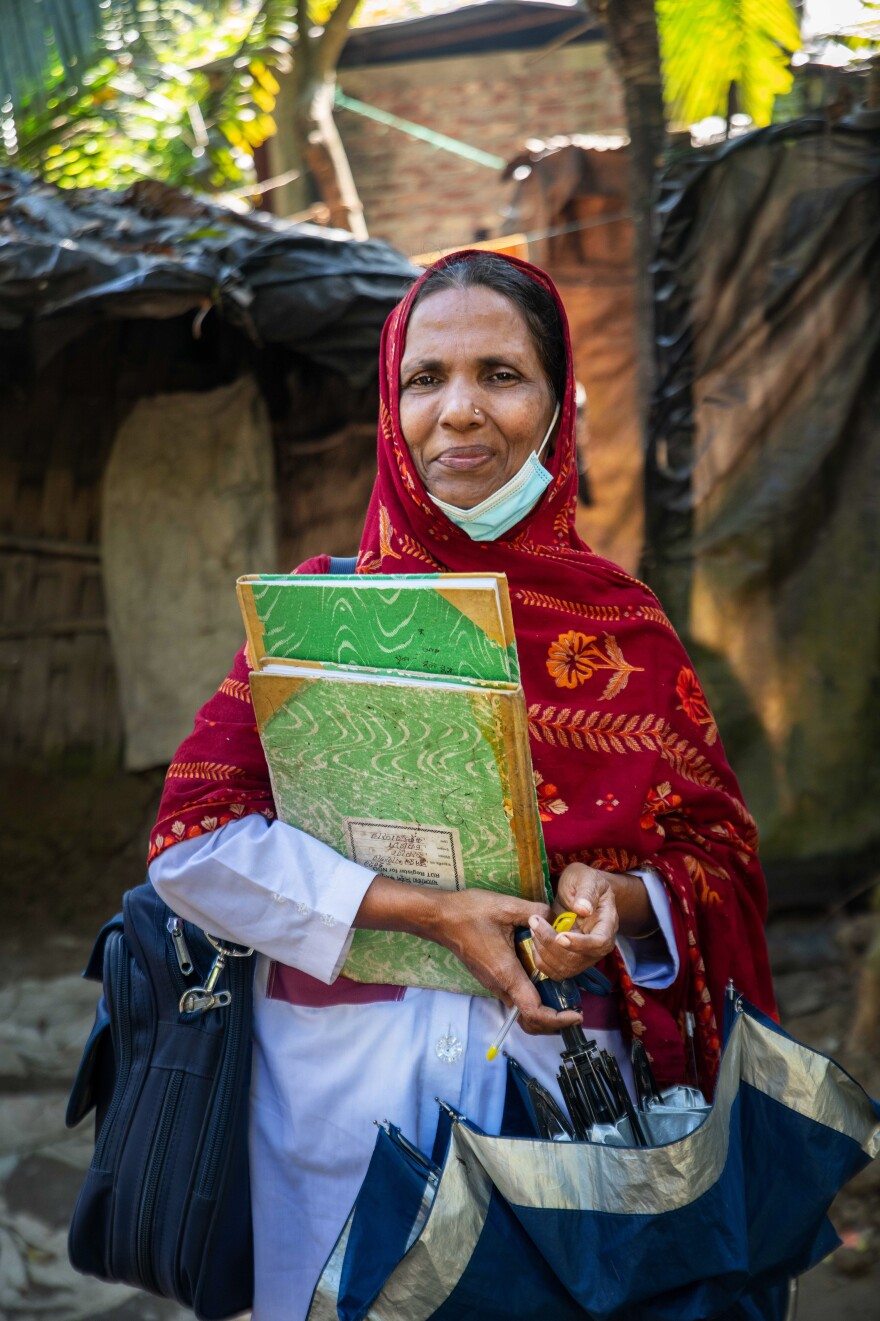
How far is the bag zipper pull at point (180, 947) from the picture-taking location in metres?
1.57

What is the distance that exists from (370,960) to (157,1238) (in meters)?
0.46

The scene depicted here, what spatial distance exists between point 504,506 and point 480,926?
0.55 meters

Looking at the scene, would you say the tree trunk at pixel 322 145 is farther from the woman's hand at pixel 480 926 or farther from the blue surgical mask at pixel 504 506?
the woman's hand at pixel 480 926

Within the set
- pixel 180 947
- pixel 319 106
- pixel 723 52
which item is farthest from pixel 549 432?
pixel 319 106

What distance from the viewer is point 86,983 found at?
4.47 m

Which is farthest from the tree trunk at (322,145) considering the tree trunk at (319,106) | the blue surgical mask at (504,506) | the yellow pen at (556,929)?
the yellow pen at (556,929)

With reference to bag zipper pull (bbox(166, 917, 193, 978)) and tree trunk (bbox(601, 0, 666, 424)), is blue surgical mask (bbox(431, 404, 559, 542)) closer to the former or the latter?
bag zipper pull (bbox(166, 917, 193, 978))

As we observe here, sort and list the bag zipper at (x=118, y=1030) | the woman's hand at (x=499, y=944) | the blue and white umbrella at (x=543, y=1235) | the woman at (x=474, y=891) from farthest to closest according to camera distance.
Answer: the bag zipper at (x=118, y=1030) < the woman at (x=474, y=891) < the woman's hand at (x=499, y=944) < the blue and white umbrella at (x=543, y=1235)

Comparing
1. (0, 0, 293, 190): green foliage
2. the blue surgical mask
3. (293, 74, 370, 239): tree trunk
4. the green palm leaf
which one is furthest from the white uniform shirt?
(293, 74, 370, 239): tree trunk

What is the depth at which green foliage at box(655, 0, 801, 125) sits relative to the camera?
460cm

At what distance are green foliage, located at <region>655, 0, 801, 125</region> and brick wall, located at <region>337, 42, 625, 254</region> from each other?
4.14m

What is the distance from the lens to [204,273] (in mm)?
3871

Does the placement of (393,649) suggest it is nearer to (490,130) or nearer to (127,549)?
(127,549)

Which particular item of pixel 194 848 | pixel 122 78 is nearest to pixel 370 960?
pixel 194 848
